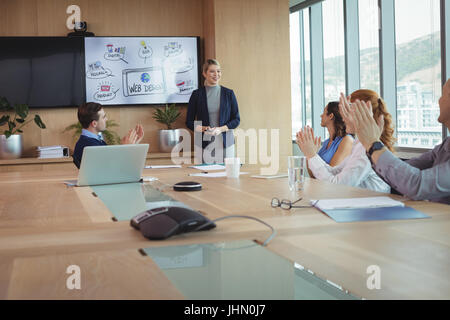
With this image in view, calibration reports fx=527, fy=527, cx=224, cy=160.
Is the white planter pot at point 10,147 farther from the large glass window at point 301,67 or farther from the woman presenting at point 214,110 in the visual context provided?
the large glass window at point 301,67

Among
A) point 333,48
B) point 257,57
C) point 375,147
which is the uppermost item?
point 333,48

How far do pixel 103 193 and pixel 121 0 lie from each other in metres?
4.35

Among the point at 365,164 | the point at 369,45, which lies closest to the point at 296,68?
the point at 369,45

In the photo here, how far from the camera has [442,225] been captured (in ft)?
4.70

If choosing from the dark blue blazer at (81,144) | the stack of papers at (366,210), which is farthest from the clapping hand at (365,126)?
the dark blue blazer at (81,144)

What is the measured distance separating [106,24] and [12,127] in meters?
1.59

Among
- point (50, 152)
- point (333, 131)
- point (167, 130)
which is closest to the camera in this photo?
point (333, 131)

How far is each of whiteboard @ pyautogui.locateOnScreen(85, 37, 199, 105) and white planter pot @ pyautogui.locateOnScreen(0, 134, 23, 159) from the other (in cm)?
91

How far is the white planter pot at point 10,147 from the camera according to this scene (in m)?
5.65

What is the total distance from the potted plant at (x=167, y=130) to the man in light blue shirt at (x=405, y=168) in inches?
167

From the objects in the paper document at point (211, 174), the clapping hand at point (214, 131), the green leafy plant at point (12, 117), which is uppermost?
the green leafy plant at point (12, 117)

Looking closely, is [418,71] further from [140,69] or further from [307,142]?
[140,69]

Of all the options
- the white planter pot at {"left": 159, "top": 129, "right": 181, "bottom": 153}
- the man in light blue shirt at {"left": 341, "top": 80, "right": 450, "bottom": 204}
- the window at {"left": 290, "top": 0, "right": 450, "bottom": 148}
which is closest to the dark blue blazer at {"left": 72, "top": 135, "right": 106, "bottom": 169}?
the man in light blue shirt at {"left": 341, "top": 80, "right": 450, "bottom": 204}

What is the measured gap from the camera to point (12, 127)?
5637 mm
